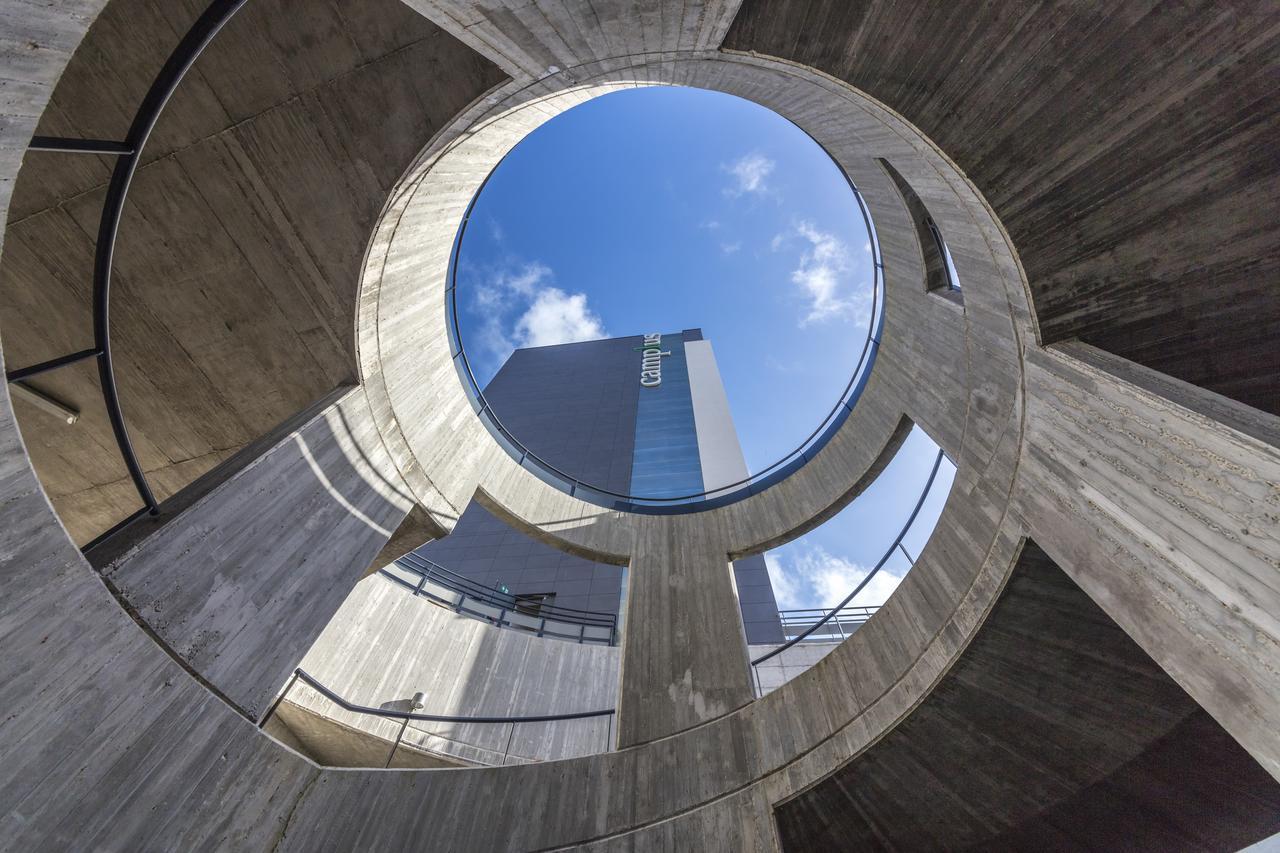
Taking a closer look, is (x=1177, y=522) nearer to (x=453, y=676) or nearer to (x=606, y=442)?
(x=453, y=676)

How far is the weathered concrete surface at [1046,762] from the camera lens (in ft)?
17.5

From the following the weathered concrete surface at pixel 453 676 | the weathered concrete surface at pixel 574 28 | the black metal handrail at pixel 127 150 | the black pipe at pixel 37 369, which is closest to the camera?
the black pipe at pixel 37 369

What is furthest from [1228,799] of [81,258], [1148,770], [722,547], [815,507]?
[81,258]

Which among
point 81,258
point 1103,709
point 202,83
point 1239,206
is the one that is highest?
point 202,83

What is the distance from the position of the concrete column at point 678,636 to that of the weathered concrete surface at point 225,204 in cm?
650

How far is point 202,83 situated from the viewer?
5.84 m

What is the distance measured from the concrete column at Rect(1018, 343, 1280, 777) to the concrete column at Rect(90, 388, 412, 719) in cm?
758

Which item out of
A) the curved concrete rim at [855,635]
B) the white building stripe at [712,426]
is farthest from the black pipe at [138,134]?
the white building stripe at [712,426]

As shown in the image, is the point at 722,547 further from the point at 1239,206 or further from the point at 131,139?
the point at 131,139

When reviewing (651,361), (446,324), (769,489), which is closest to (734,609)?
(769,489)

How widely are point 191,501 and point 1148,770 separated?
1072 cm

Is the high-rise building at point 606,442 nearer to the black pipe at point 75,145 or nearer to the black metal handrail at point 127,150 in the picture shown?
the black metal handrail at point 127,150

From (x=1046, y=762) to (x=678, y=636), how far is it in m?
5.05

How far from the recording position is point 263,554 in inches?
200
